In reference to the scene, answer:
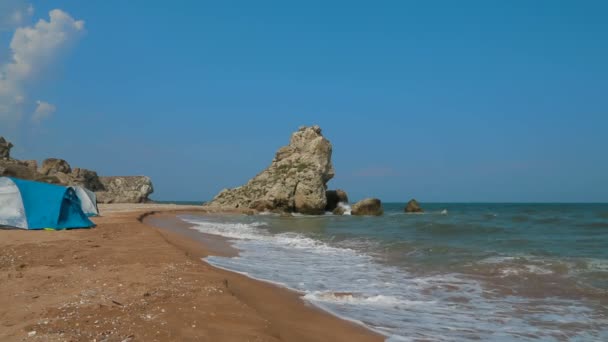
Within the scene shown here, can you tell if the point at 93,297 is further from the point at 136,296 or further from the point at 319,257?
the point at 319,257

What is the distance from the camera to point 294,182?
4834 cm

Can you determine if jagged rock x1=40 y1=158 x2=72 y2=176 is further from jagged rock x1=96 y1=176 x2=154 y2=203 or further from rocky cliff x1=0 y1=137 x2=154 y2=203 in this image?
jagged rock x1=96 y1=176 x2=154 y2=203

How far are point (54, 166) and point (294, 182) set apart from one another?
106 ft

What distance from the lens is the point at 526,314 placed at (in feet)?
22.3

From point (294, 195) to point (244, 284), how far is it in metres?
39.8

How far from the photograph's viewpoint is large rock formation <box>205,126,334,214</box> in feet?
154

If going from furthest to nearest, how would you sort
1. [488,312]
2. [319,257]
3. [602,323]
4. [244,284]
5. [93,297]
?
1. [319,257]
2. [244,284]
3. [488,312]
4. [602,323]
5. [93,297]

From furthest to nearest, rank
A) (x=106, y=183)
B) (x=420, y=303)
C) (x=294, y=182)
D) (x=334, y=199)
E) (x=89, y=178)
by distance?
(x=106, y=183) → (x=89, y=178) → (x=334, y=199) → (x=294, y=182) → (x=420, y=303)

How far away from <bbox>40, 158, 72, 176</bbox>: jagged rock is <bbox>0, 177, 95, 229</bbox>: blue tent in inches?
1676

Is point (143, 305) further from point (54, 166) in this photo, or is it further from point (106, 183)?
point (106, 183)

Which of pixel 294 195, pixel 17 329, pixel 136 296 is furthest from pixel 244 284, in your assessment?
pixel 294 195


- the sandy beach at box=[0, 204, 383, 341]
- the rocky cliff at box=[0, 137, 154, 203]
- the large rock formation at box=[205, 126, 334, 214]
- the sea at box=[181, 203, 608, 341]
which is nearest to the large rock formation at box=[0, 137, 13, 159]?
the rocky cliff at box=[0, 137, 154, 203]

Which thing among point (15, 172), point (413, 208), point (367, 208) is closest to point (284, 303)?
point (15, 172)

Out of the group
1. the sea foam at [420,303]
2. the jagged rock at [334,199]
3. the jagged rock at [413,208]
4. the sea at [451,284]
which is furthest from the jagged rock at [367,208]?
the sea foam at [420,303]
